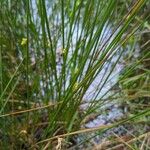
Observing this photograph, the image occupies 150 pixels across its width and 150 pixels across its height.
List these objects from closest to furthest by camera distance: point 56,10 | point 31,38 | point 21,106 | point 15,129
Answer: point 15,129 → point 21,106 → point 31,38 → point 56,10

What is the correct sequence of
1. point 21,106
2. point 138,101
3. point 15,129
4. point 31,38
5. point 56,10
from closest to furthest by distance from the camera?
point 15,129
point 21,106
point 31,38
point 138,101
point 56,10

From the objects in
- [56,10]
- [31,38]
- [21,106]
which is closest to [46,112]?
[21,106]

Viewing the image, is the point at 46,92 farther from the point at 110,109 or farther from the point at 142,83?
the point at 142,83

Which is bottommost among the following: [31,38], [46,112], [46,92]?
[46,112]

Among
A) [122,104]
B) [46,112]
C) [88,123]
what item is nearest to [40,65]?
[46,112]

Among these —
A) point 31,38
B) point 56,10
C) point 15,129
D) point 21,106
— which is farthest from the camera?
point 56,10

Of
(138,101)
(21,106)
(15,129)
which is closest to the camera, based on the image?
(15,129)

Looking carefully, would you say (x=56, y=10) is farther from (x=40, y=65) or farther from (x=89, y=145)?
(x=89, y=145)

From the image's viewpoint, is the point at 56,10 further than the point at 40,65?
Yes

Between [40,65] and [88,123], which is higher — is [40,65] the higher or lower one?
the higher one
